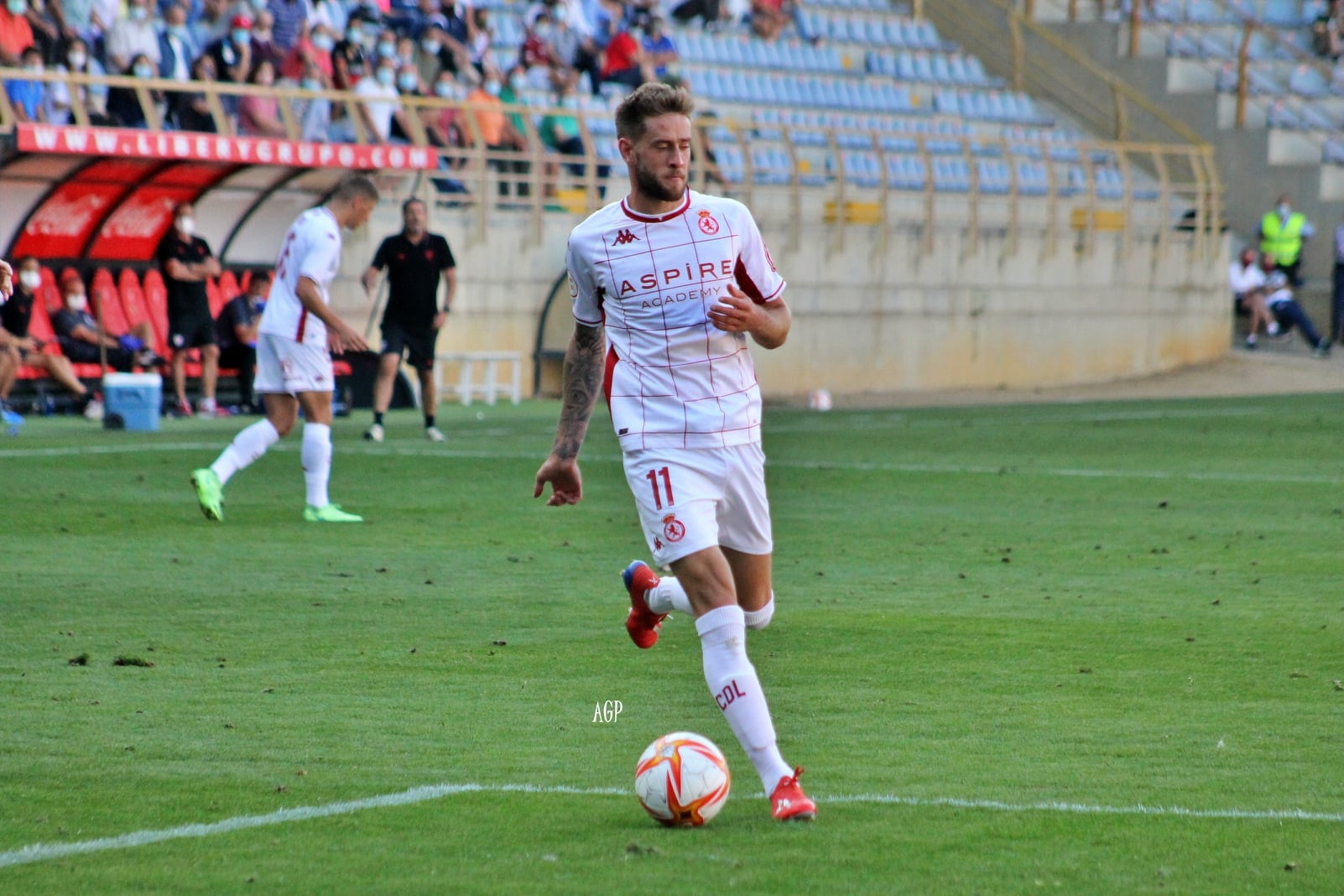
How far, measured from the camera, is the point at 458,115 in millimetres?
24812

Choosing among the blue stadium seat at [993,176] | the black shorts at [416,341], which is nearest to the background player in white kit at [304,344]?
the black shorts at [416,341]

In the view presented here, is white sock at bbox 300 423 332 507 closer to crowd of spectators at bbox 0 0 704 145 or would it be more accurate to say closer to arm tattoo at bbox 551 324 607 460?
arm tattoo at bbox 551 324 607 460

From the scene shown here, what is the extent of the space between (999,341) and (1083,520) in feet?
56.4

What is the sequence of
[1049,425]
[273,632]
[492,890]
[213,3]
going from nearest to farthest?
[492,890]
[273,632]
[1049,425]
[213,3]

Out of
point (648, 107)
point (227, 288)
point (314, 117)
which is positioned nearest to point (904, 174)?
point (314, 117)

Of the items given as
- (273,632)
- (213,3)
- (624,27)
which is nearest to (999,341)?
(624,27)

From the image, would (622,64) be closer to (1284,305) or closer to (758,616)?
(1284,305)

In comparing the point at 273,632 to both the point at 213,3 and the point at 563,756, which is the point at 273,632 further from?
the point at 213,3

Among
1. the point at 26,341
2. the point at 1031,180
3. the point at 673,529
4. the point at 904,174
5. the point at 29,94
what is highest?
the point at 29,94

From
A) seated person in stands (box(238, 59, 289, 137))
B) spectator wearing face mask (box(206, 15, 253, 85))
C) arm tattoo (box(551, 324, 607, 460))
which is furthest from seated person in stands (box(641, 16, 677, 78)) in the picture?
arm tattoo (box(551, 324, 607, 460))

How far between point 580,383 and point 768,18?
89.1ft

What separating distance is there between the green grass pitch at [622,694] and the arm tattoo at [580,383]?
0.95 metres

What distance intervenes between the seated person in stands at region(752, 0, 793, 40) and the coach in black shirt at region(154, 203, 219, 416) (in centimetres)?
1313

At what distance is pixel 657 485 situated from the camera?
18.3 ft
